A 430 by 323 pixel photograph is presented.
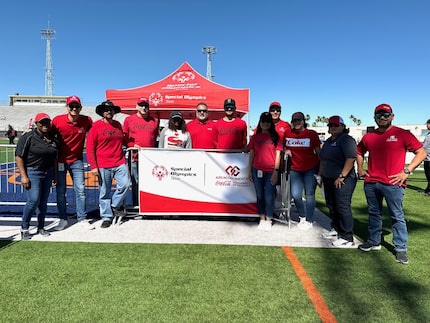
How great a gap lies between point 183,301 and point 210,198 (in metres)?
2.76

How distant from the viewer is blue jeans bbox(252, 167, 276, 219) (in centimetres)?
511

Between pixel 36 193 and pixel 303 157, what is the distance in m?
4.02

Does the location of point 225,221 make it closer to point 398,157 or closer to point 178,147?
point 178,147

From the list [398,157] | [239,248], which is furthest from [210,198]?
[398,157]

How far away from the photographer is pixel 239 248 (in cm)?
424

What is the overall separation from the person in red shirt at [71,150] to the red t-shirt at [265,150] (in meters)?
2.83

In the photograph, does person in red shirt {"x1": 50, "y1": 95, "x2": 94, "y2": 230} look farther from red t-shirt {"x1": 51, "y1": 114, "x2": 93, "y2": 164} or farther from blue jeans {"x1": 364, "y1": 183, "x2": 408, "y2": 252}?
blue jeans {"x1": 364, "y1": 183, "x2": 408, "y2": 252}

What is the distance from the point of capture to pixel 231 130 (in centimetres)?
545

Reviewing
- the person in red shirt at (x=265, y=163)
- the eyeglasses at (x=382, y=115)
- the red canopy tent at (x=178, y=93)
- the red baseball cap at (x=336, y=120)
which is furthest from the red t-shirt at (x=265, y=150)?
the red canopy tent at (x=178, y=93)

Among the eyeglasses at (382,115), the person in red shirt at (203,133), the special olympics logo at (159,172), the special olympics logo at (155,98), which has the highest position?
the special olympics logo at (155,98)

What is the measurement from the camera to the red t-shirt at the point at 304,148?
5016 mm

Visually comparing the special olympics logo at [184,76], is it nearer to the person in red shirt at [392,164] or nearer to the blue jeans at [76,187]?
the blue jeans at [76,187]

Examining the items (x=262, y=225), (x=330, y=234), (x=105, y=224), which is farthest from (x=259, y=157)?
(x=105, y=224)

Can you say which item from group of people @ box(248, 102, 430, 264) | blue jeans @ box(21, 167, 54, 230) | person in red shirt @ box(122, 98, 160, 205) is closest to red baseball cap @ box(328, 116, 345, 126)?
group of people @ box(248, 102, 430, 264)
